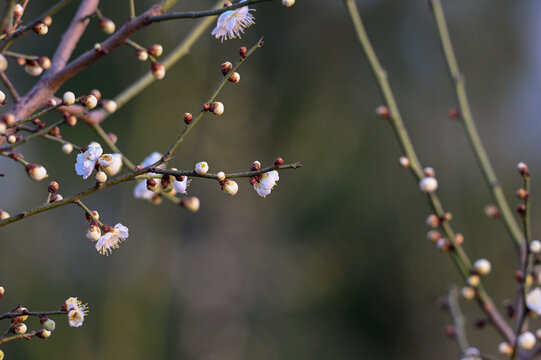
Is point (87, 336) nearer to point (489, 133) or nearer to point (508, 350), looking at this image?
point (508, 350)

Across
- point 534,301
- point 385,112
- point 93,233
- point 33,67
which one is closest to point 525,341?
point 534,301

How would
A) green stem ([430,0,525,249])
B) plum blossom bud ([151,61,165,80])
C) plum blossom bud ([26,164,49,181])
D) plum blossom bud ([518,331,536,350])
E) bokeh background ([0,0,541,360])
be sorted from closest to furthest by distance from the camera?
1. plum blossom bud ([26,164,49,181])
2. plum blossom bud ([151,61,165,80])
3. plum blossom bud ([518,331,536,350])
4. green stem ([430,0,525,249])
5. bokeh background ([0,0,541,360])

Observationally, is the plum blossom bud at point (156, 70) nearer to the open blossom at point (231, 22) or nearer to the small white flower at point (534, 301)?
the open blossom at point (231, 22)

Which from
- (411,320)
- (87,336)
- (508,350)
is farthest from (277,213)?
(508,350)

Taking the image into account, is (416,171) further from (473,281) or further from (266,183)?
(266,183)

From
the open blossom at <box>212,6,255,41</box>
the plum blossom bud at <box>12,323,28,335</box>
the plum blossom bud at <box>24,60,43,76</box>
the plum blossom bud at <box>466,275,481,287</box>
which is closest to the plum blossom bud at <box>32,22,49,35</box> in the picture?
the plum blossom bud at <box>24,60,43,76</box>

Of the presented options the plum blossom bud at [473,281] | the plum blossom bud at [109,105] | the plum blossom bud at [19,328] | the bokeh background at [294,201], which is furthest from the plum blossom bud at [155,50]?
the bokeh background at [294,201]

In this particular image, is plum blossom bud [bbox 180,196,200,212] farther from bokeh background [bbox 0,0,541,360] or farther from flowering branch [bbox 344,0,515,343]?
bokeh background [bbox 0,0,541,360]
